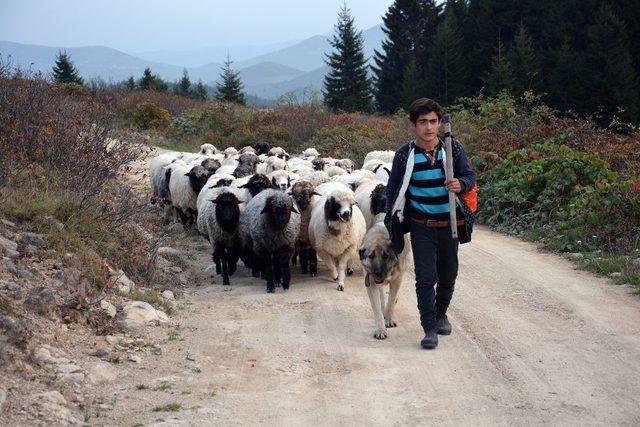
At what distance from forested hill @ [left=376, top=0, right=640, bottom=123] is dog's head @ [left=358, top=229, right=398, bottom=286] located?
24.8 metres

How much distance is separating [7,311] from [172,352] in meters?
1.55

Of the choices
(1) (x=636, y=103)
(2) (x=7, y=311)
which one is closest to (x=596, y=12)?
(1) (x=636, y=103)

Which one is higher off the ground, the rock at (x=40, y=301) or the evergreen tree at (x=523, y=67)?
the evergreen tree at (x=523, y=67)

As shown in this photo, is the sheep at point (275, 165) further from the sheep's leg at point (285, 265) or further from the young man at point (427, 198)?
the young man at point (427, 198)

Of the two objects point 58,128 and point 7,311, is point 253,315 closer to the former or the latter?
point 7,311

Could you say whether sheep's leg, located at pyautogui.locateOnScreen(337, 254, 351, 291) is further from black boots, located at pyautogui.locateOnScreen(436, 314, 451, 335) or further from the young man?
the young man

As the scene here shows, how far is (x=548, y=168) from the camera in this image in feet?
46.2

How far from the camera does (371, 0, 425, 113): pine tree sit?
54188 millimetres

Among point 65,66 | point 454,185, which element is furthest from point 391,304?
→ point 65,66

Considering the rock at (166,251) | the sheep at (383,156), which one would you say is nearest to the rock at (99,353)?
the rock at (166,251)

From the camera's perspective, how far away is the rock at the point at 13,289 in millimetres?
6930

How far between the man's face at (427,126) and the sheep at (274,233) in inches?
141

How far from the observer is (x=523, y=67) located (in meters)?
39.7

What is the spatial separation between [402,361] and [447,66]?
42203 mm
